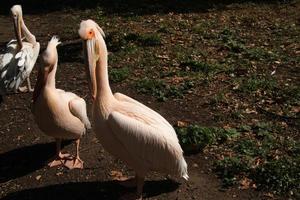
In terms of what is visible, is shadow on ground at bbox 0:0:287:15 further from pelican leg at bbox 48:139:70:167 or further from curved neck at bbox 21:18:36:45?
pelican leg at bbox 48:139:70:167

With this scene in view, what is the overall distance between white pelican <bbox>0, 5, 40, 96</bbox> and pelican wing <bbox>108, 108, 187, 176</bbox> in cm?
323

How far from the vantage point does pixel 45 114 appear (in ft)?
17.9

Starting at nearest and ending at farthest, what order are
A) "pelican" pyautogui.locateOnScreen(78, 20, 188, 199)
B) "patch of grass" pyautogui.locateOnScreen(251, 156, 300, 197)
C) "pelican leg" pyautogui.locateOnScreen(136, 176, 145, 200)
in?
"pelican" pyautogui.locateOnScreen(78, 20, 188, 199) < "pelican leg" pyautogui.locateOnScreen(136, 176, 145, 200) < "patch of grass" pyautogui.locateOnScreen(251, 156, 300, 197)

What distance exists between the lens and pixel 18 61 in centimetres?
746

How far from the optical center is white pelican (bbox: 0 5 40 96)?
7.32 meters

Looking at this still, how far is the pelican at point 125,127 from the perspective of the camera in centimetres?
453

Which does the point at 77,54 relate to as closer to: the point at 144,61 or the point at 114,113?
the point at 144,61

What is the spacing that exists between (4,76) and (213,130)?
10.8 ft

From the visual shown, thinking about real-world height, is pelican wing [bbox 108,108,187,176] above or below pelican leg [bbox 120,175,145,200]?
above

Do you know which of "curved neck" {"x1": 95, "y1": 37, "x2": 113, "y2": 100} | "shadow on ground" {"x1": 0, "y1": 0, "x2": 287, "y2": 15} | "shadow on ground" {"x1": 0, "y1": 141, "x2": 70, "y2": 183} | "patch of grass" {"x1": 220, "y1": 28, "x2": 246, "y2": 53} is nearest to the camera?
"curved neck" {"x1": 95, "y1": 37, "x2": 113, "y2": 100}

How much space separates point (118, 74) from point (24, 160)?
8.68ft

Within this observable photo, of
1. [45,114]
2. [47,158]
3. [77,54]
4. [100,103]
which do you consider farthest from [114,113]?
[77,54]

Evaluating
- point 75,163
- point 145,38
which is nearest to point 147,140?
point 75,163

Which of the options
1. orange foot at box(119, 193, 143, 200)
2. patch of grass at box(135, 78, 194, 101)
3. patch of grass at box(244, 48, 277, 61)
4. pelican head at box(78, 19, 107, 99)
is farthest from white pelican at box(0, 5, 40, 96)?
patch of grass at box(244, 48, 277, 61)
